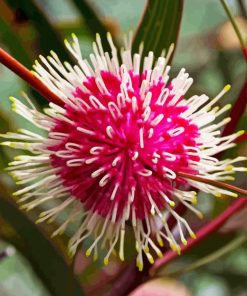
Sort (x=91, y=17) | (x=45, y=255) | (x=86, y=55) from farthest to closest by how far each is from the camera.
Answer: (x=86, y=55) < (x=91, y=17) < (x=45, y=255)

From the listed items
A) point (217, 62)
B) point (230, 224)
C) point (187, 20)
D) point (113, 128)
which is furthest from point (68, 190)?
point (187, 20)

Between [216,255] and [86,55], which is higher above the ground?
[86,55]

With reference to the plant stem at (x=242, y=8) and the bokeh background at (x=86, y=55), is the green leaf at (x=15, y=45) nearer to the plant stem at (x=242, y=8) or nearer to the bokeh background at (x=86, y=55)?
the bokeh background at (x=86, y=55)

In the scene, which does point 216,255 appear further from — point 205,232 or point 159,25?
point 159,25

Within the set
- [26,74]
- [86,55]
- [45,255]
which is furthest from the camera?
[86,55]

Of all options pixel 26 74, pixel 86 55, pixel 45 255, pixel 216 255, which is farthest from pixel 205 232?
pixel 86 55

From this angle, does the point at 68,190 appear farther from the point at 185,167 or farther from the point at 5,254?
the point at 5,254

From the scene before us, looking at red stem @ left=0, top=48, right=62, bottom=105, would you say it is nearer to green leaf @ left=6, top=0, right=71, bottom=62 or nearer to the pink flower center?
the pink flower center
